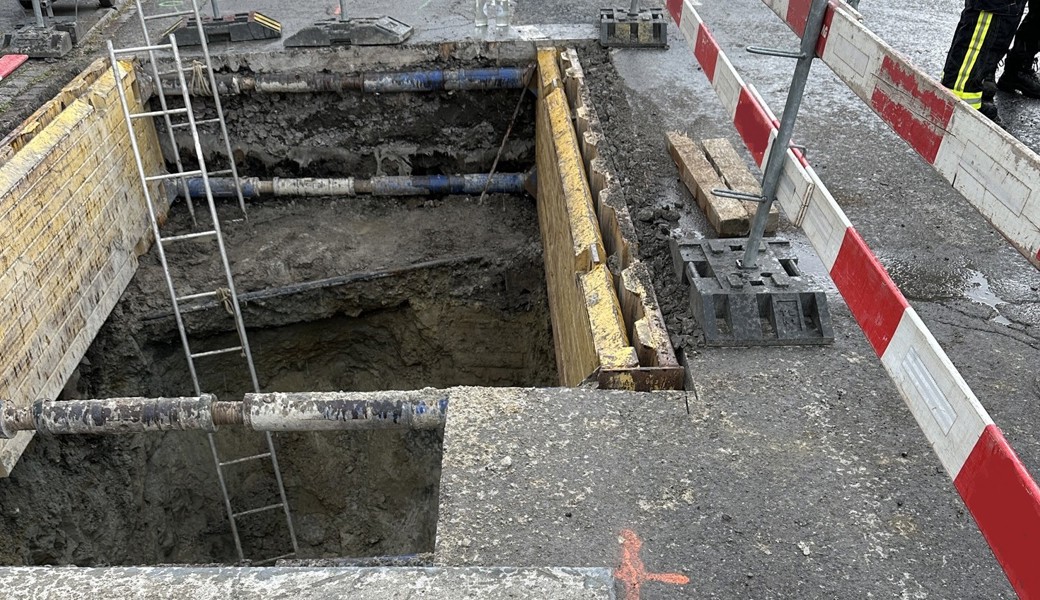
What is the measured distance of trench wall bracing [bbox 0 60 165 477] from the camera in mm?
4594

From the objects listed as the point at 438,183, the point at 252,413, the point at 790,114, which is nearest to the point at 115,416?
the point at 252,413

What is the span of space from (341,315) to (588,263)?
342 cm

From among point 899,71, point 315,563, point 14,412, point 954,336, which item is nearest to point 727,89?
point 899,71

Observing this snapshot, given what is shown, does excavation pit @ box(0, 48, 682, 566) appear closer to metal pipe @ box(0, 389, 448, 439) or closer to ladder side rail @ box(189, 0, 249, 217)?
ladder side rail @ box(189, 0, 249, 217)

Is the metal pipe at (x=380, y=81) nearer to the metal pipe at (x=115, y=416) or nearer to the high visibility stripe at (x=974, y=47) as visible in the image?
the high visibility stripe at (x=974, y=47)

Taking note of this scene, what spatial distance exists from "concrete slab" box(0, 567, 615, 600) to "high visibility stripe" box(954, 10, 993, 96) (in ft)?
14.7

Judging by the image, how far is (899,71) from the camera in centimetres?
275

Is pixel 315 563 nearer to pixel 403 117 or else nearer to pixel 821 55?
pixel 821 55

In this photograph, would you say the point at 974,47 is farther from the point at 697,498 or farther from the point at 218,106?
the point at 218,106

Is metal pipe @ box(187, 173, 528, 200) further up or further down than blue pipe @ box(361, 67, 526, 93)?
further down

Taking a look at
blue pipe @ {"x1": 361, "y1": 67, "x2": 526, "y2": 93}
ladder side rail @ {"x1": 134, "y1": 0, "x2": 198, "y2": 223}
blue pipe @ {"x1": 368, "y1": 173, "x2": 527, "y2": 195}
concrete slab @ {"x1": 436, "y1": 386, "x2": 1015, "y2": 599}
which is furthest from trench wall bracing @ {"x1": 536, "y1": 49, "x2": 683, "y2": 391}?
ladder side rail @ {"x1": 134, "y1": 0, "x2": 198, "y2": 223}

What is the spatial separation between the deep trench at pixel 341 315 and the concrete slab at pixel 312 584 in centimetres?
399

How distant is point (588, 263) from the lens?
4.09 meters

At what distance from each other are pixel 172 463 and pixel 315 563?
10.7ft
